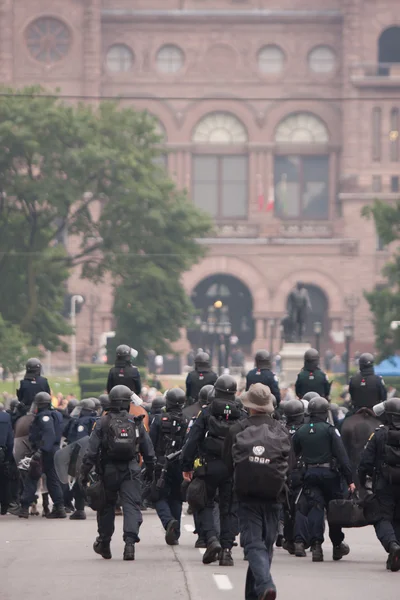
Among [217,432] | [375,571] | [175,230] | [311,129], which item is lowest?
[375,571]

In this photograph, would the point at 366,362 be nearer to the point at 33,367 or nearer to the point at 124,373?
the point at 124,373

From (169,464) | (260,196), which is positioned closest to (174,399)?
(169,464)

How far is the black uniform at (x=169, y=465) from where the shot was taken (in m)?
18.4

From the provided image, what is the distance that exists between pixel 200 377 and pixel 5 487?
10.8ft

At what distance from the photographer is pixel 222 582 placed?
605 inches

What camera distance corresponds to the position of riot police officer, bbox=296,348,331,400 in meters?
23.4

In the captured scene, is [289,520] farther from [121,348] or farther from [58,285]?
[58,285]

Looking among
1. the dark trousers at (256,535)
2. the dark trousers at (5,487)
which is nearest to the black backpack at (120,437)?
the dark trousers at (256,535)

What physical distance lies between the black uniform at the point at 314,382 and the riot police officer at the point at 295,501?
4190 mm

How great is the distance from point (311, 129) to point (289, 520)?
75444mm

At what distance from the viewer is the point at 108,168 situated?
2360 inches

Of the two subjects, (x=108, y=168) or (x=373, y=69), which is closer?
(x=108, y=168)

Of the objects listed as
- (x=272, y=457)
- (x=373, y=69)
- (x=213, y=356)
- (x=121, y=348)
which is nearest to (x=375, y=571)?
(x=272, y=457)

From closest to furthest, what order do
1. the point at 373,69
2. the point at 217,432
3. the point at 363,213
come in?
the point at 217,432, the point at 363,213, the point at 373,69
